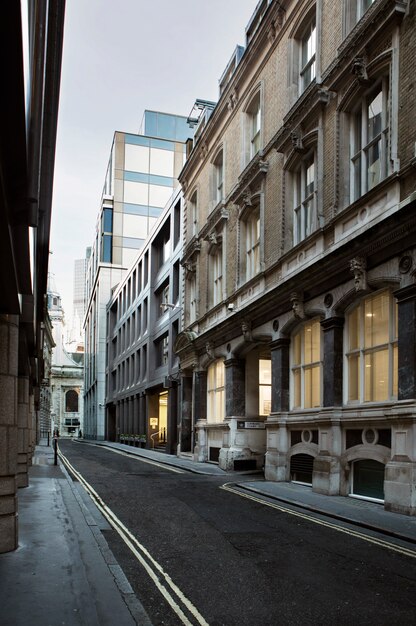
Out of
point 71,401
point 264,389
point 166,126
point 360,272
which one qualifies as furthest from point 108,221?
point 360,272

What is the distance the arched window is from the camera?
376 feet

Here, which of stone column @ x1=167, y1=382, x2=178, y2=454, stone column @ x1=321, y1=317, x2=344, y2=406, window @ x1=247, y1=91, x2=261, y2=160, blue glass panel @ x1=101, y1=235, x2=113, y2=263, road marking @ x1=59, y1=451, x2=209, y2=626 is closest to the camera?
road marking @ x1=59, y1=451, x2=209, y2=626

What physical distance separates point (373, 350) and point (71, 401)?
10568cm

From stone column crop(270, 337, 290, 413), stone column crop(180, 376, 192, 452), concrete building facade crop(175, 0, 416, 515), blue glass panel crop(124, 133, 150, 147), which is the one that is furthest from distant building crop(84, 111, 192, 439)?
stone column crop(270, 337, 290, 413)

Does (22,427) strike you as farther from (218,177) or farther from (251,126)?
(218,177)

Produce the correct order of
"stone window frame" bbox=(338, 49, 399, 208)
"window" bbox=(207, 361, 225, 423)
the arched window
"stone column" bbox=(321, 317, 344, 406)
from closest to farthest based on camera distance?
1. "stone window frame" bbox=(338, 49, 399, 208)
2. "stone column" bbox=(321, 317, 344, 406)
3. "window" bbox=(207, 361, 225, 423)
4. the arched window

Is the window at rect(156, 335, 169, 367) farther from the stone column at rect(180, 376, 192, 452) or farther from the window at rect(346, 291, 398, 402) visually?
the window at rect(346, 291, 398, 402)

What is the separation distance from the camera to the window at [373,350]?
1446 cm

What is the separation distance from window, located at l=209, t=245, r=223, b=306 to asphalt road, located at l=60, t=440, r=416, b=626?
15.5 meters

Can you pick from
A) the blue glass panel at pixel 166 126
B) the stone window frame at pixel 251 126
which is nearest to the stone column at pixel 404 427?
the stone window frame at pixel 251 126

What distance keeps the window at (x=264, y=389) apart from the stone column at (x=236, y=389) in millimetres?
1056

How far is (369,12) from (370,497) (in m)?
11.8

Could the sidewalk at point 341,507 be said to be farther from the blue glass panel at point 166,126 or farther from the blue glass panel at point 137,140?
the blue glass panel at point 166,126

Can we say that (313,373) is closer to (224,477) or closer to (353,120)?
(224,477)
